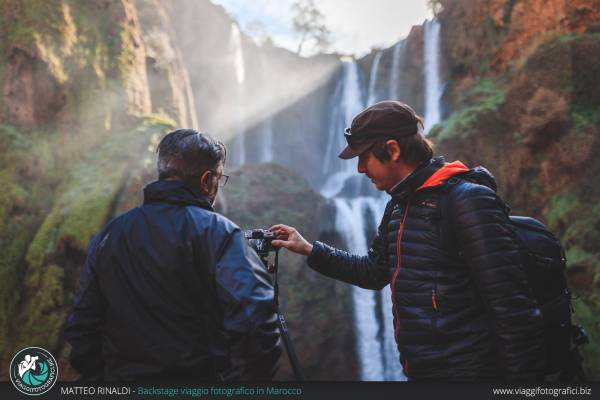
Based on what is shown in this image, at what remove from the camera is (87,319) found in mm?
2178

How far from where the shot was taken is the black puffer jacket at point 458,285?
187 centimetres

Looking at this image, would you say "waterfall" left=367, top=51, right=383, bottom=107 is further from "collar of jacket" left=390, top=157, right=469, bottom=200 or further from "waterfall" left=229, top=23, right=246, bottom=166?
"collar of jacket" left=390, top=157, right=469, bottom=200

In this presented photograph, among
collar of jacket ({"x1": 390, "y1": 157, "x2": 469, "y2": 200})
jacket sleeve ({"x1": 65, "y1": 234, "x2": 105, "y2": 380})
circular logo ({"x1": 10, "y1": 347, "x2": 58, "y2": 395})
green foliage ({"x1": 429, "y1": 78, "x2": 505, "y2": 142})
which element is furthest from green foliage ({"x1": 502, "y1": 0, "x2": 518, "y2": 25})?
circular logo ({"x1": 10, "y1": 347, "x2": 58, "y2": 395})

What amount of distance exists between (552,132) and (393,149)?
33.5ft

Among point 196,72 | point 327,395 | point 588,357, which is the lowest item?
point 588,357

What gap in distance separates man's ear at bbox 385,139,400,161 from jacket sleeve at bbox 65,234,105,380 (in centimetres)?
170

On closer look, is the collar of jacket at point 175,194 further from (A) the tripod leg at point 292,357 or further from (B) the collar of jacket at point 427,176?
(B) the collar of jacket at point 427,176

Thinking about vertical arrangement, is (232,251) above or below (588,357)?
above

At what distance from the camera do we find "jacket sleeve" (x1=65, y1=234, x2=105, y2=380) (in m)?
2.18

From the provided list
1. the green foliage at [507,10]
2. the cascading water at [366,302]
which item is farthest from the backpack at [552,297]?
the green foliage at [507,10]

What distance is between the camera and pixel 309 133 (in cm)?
3291

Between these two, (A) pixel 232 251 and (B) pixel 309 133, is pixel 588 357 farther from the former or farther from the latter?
(B) pixel 309 133

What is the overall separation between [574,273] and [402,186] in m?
7.92

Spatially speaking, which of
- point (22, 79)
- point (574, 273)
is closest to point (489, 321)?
point (574, 273)
